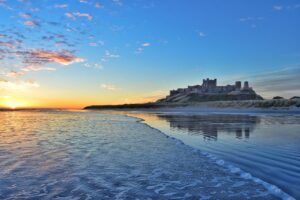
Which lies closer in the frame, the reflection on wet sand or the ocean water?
the ocean water

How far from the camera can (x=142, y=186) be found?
6230mm

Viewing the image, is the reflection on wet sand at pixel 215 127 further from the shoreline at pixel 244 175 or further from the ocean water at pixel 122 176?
the ocean water at pixel 122 176

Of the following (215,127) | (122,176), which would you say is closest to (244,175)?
(122,176)

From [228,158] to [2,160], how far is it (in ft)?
24.0

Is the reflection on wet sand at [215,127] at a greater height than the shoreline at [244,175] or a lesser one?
greater

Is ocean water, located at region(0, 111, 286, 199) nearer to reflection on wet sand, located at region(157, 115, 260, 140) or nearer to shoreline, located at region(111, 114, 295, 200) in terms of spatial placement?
shoreline, located at region(111, 114, 295, 200)

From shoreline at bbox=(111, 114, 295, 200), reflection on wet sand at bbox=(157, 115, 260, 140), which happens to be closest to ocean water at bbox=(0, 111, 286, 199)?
shoreline at bbox=(111, 114, 295, 200)

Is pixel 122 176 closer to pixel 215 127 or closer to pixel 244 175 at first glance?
pixel 244 175

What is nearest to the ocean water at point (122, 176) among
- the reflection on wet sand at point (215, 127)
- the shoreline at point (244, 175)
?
the shoreline at point (244, 175)

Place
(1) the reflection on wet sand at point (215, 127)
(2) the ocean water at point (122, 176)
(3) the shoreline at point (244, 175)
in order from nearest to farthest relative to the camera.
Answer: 1. (3) the shoreline at point (244, 175)
2. (2) the ocean water at point (122, 176)
3. (1) the reflection on wet sand at point (215, 127)

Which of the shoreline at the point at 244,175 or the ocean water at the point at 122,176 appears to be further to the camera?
the ocean water at the point at 122,176

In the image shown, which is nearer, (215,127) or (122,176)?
(122,176)

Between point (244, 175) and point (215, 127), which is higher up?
point (215, 127)

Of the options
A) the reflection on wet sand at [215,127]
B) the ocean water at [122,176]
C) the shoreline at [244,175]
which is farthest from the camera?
the reflection on wet sand at [215,127]
